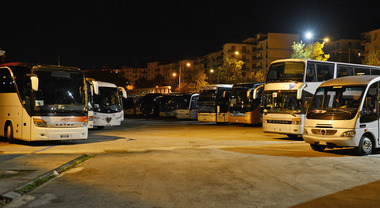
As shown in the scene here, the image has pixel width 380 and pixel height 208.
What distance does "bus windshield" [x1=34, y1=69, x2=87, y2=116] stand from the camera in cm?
1666

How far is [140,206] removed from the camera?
704 centimetres

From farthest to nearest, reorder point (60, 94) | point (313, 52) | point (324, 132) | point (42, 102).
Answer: point (313, 52), point (60, 94), point (42, 102), point (324, 132)

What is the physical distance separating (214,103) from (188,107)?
8326mm

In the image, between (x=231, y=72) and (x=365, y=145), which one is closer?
(x=365, y=145)

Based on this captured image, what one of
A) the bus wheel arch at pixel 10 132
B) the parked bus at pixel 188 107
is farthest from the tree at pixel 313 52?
the bus wheel arch at pixel 10 132

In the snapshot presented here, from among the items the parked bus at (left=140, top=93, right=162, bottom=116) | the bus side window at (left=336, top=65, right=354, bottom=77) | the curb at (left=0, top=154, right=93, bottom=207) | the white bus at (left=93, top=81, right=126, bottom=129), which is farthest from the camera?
the parked bus at (left=140, top=93, right=162, bottom=116)

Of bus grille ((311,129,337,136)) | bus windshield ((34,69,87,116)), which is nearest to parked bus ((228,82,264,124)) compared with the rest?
bus grille ((311,129,337,136))

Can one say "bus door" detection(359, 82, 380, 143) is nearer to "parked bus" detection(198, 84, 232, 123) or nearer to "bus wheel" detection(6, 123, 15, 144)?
"bus wheel" detection(6, 123, 15, 144)

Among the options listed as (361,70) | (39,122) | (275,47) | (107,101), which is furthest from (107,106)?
(275,47)

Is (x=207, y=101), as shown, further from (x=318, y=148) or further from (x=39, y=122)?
(x=39, y=122)

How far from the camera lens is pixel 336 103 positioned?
15.3m

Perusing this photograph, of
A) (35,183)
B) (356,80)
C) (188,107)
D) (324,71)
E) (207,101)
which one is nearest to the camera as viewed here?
(35,183)

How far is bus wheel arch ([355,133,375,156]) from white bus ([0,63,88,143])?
11.0 meters

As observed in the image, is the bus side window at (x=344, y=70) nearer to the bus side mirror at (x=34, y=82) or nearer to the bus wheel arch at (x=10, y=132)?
the bus side mirror at (x=34, y=82)
